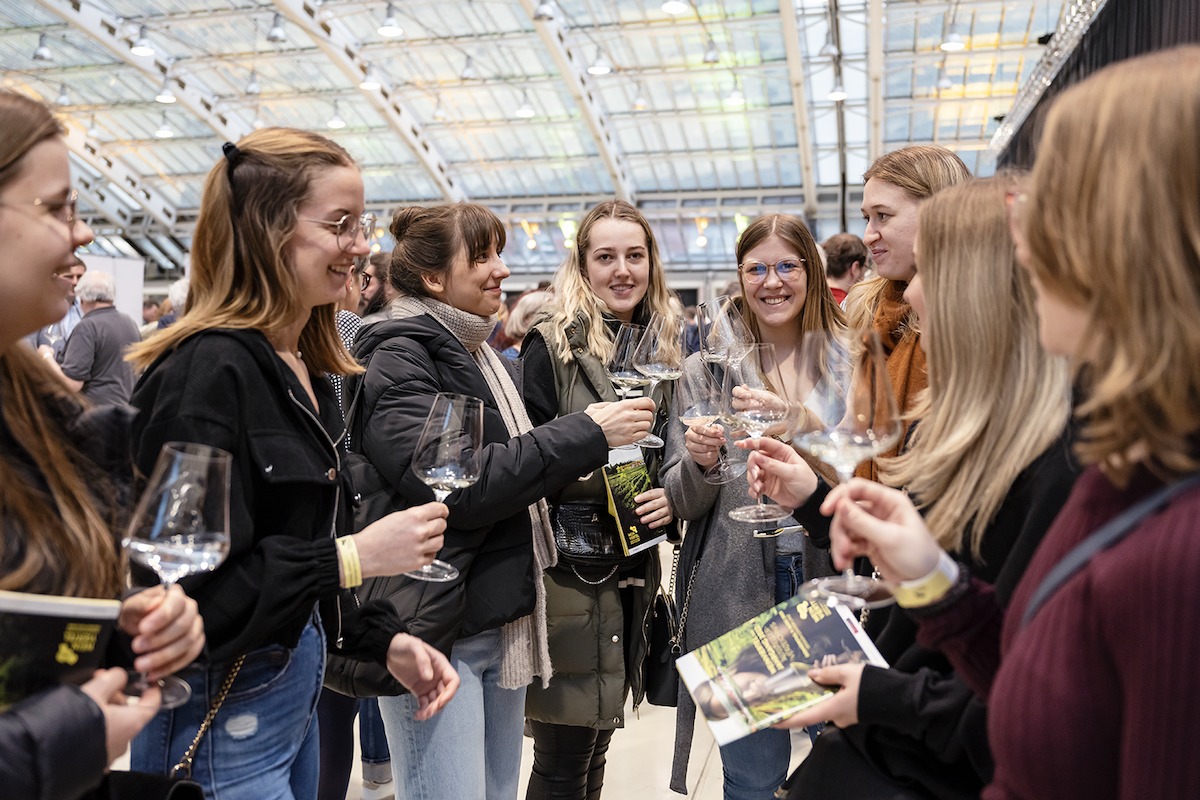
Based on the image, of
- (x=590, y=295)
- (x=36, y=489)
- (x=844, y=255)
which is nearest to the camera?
(x=36, y=489)

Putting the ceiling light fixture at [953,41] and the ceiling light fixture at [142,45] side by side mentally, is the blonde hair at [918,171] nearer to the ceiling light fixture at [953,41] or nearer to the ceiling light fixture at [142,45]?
the ceiling light fixture at [953,41]

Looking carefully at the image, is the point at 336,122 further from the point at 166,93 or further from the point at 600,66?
the point at 600,66

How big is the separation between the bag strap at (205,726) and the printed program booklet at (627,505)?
1.26 m

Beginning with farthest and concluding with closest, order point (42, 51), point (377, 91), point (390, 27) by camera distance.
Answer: point (377, 91) < point (42, 51) < point (390, 27)

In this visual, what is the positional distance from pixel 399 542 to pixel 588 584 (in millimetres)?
1092

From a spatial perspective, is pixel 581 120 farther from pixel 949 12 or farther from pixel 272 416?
pixel 272 416

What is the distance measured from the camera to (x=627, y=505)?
2631mm

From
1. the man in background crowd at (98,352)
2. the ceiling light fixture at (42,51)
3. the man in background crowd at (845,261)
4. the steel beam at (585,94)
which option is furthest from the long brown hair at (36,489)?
the ceiling light fixture at (42,51)

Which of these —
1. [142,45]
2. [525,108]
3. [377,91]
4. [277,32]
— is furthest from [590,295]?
[142,45]

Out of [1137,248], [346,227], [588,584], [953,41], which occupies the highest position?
[953,41]

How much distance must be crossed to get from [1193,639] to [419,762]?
1753mm

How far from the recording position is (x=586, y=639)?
2.65 m

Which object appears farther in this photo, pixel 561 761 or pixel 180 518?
pixel 561 761

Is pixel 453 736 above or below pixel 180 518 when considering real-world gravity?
below
